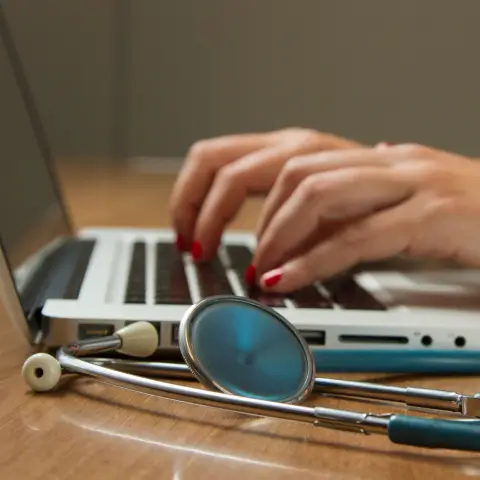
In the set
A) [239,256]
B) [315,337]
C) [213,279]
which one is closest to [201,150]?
[239,256]

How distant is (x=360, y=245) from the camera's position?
640 mm

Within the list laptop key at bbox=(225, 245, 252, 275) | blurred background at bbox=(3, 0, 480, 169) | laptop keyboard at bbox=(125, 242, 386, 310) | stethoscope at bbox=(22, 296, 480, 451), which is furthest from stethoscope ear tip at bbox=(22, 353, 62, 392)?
blurred background at bbox=(3, 0, 480, 169)

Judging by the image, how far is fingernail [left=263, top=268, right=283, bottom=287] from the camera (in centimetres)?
62

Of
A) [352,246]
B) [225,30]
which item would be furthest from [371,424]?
[225,30]

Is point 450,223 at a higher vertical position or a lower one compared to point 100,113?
higher

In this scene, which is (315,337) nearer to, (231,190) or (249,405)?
(249,405)

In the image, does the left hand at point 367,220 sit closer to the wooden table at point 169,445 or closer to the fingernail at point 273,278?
the fingernail at point 273,278

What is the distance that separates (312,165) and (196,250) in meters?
0.16

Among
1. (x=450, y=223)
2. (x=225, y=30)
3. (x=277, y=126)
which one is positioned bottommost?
(x=277, y=126)

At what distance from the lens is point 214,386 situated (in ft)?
1.33

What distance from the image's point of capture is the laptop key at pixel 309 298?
58 centimetres

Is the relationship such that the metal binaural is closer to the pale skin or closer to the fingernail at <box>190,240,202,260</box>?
the pale skin

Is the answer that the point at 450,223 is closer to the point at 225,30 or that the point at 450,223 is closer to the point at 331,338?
the point at 331,338

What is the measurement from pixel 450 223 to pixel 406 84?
2113 millimetres
